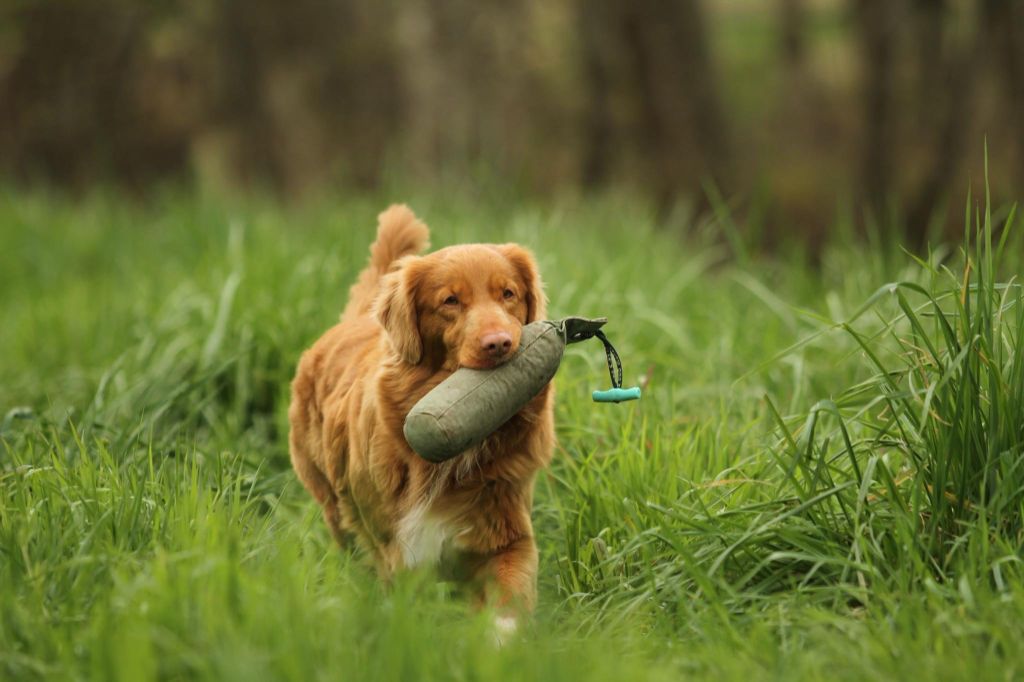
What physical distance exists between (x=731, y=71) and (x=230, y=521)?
2059cm

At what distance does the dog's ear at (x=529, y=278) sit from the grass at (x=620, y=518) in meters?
0.60

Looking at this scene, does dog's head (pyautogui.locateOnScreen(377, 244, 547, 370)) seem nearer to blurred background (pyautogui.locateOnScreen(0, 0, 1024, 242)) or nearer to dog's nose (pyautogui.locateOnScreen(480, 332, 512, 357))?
dog's nose (pyautogui.locateOnScreen(480, 332, 512, 357))

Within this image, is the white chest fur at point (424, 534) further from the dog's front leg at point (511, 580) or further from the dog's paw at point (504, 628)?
the dog's paw at point (504, 628)

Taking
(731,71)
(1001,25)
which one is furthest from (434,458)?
(731,71)

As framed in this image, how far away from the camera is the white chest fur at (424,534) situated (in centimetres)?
325

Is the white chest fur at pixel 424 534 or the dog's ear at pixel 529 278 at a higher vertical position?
the dog's ear at pixel 529 278

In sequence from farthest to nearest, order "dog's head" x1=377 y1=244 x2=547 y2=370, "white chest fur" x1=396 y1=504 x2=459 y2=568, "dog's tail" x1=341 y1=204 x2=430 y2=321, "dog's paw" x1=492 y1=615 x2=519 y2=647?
"dog's tail" x1=341 y1=204 x2=430 y2=321, "white chest fur" x1=396 y1=504 x2=459 y2=568, "dog's head" x1=377 y1=244 x2=547 y2=370, "dog's paw" x1=492 y1=615 x2=519 y2=647

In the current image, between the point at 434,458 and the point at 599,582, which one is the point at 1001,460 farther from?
the point at 434,458

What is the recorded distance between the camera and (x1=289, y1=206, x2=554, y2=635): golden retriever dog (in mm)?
3184

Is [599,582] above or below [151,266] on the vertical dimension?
below

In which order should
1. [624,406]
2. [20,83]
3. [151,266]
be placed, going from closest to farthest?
[624,406] < [151,266] < [20,83]

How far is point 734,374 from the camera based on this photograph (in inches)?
198

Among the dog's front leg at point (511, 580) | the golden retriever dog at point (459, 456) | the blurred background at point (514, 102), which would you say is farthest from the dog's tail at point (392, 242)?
the blurred background at point (514, 102)

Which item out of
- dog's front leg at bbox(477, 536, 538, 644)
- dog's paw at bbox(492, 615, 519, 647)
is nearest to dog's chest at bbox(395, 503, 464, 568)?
dog's front leg at bbox(477, 536, 538, 644)
